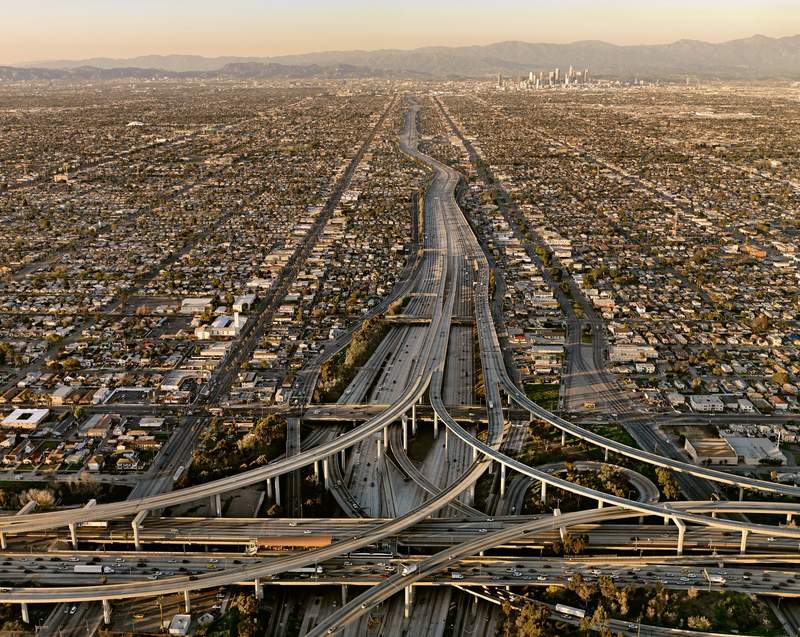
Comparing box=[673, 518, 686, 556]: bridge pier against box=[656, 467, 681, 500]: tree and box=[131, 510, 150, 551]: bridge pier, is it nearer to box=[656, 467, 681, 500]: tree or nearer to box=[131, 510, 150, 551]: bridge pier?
box=[656, 467, 681, 500]: tree

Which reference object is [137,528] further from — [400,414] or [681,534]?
[681,534]

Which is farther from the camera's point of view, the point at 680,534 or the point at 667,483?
the point at 667,483

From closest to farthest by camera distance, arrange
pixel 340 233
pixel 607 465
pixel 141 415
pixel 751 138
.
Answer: pixel 607 465 → pixel 141 415 → pixel 340 233 → pixel 751 138

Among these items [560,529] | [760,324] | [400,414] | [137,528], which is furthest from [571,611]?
[760,324]

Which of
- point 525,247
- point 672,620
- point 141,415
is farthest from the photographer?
point 525,247

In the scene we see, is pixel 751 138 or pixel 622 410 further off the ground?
pixel 751 138

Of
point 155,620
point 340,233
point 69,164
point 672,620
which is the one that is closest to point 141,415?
point 155,620

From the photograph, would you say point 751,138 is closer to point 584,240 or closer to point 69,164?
point 584,240

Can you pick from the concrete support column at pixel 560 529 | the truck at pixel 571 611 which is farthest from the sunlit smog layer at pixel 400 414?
the concrete support column at pixel 560 529

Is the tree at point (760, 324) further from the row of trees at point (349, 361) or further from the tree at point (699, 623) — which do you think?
the tree at point (699, 623)
